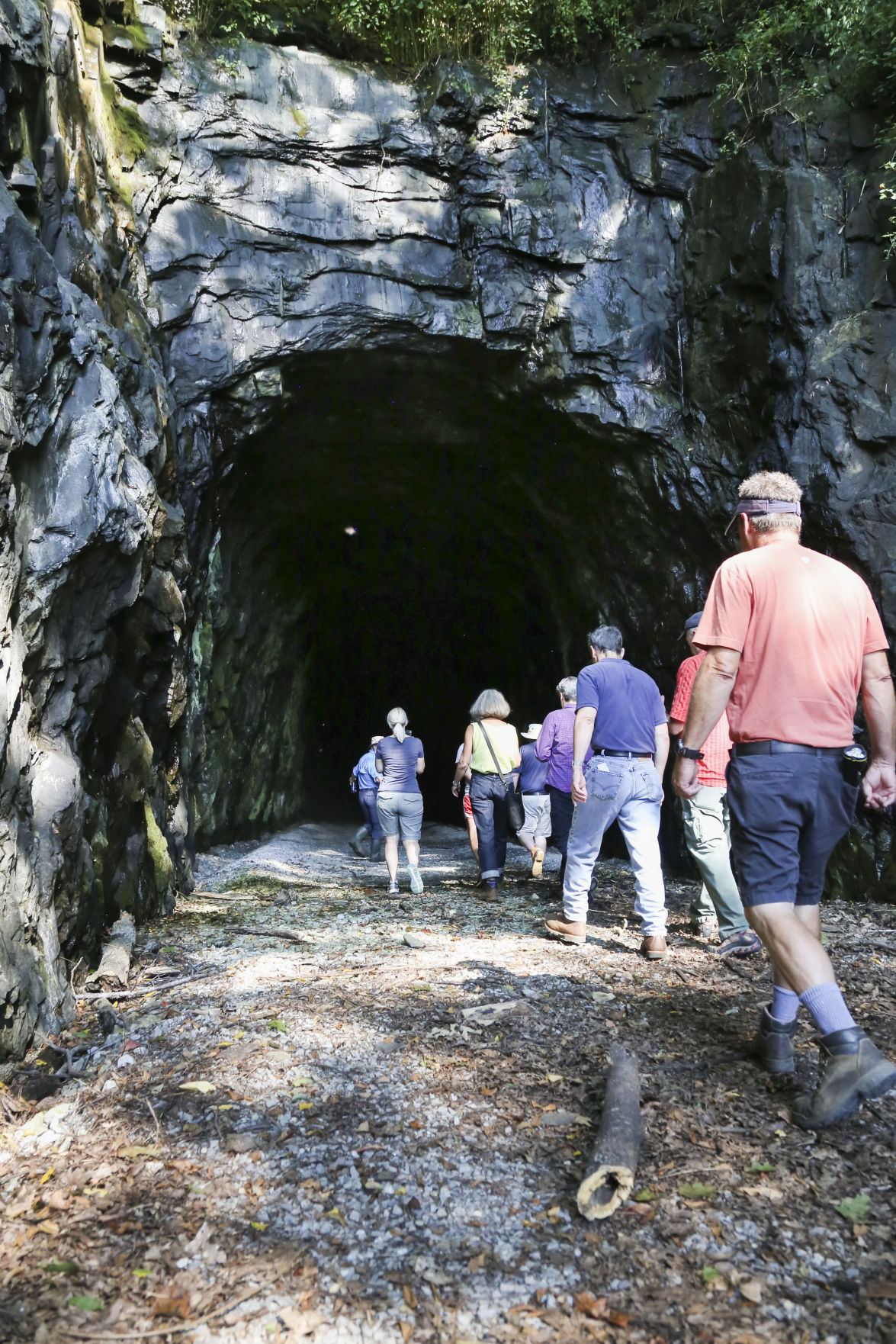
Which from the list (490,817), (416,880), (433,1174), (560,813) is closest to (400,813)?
(416,880)

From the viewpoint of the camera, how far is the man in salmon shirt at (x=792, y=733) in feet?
10.1

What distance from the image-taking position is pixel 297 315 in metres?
10.2

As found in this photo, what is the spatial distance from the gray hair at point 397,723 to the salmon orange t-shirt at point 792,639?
5122 mm

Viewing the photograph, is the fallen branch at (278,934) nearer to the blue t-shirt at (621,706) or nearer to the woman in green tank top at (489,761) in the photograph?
the woman in green tank top at (489,761)

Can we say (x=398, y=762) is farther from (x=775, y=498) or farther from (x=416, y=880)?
(x=775, y=498)

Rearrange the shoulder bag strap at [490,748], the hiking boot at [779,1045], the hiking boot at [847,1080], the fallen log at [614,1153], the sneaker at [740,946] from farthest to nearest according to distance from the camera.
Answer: the shoulder bag strap at [490,748] → the sneaker at [740,946] → the hiking boot at [779,1045] → the hiking boot at [847,1080] → the fallen log at [614,1153]

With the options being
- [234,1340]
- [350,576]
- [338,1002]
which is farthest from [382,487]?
[234,1340]

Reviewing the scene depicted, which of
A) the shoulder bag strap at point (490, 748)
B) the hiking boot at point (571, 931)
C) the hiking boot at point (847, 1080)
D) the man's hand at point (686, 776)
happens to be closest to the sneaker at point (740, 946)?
the hiking boot at point (571, 931)

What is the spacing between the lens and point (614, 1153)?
2629 millimetres

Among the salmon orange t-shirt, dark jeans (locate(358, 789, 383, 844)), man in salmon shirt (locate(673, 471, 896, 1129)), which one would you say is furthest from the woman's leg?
the salmon orange t-shirt

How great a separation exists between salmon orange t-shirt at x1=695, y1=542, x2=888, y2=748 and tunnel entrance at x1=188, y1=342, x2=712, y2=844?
749 cm

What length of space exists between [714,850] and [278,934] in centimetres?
296

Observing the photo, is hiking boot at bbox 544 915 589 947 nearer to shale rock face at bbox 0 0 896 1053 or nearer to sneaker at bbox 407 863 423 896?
sneaker at bbox 407 863 423 896

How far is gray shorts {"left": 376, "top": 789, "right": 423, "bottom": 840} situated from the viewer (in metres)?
8.25
